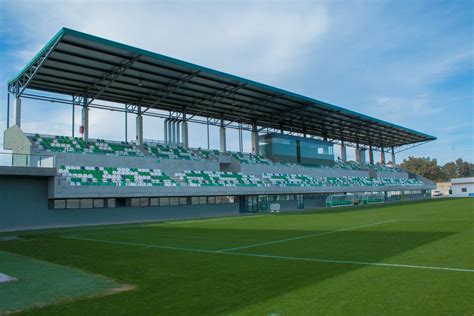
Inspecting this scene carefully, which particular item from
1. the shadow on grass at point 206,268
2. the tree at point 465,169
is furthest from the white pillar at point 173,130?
the tree at point 465,169

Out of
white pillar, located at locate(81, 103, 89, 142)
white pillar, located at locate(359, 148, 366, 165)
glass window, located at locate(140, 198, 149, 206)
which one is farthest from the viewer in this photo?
white pillar, located at locate(359, 148, 366, 165)

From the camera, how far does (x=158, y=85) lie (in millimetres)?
39156

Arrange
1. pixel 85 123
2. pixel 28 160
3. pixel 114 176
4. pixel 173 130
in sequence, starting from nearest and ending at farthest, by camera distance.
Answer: pixel 28 160 < pixel 114 176 < pixel 85 123 < pixel 173 130

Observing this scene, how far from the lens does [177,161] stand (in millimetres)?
42031

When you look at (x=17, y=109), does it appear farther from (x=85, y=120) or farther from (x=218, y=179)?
(x=218, y=179)

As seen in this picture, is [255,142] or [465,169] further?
[465,169]

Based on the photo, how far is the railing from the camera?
92.1 feet

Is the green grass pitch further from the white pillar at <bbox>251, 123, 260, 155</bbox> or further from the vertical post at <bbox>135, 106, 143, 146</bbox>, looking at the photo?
the white pillar at <bbox>251, 123, 260, 155</bbox>

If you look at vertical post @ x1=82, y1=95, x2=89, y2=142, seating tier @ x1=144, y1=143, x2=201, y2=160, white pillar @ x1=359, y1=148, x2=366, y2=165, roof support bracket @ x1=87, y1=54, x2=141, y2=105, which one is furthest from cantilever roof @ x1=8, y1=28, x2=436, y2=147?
white pillar @ x1=359, y1=148, x2=366, y2=165

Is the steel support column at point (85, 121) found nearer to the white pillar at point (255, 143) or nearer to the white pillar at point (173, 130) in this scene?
the white pillar at point (173, 130)

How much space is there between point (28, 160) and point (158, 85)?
14556mm

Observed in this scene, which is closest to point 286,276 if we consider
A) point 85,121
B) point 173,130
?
point 85,121

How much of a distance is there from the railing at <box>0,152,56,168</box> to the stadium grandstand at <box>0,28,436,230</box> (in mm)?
75

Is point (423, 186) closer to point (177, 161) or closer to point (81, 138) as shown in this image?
point (177, 161)
